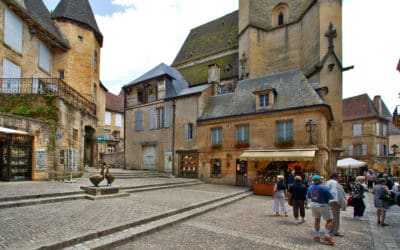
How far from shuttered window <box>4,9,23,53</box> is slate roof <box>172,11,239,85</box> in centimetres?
1512

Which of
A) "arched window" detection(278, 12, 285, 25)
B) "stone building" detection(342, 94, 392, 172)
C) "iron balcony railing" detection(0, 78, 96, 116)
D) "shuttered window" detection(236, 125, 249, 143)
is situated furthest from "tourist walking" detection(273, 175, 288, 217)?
"stone building" detection(342, 94, 392, 172)

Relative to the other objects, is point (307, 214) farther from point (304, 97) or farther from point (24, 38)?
point (24, 38)

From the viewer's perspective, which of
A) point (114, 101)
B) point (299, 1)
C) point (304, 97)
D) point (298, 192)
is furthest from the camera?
point (114, 101)

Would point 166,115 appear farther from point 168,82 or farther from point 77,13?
point 77,13

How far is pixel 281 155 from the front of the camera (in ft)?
42.5

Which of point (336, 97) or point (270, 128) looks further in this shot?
point (336, 97)

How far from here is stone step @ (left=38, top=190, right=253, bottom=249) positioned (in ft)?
15.0

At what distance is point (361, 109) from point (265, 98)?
22733 mm

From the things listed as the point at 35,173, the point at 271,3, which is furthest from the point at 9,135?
the point at 271,3

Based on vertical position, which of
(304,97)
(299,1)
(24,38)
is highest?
(299,1)

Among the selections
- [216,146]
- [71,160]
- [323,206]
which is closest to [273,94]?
[216,146]

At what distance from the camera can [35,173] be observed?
11844 millimetres

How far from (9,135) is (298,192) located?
12174 mm

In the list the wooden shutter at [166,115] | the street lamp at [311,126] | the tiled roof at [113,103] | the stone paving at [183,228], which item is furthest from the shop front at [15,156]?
the tiled roof at [113,103]
